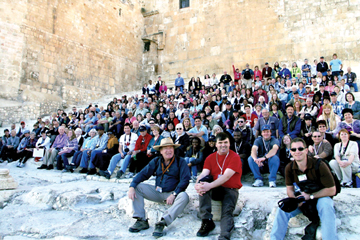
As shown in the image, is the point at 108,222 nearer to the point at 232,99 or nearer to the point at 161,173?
the point at 161,173

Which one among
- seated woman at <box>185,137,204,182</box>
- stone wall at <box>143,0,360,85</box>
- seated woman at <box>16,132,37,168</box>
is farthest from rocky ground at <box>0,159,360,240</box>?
stone wall at <box>143,0,360,85</box>

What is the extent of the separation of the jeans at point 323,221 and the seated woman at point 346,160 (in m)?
1.98

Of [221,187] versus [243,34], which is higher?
[243,34]

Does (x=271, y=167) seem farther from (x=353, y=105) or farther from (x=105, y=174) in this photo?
(x=105, y=174)

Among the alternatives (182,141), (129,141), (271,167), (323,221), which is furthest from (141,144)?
(323,221)

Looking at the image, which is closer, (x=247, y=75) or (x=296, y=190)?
(x=296, y=190)

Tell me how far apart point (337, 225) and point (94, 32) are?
51.0ft

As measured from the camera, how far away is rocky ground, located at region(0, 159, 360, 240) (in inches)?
116

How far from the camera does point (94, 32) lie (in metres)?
15.6

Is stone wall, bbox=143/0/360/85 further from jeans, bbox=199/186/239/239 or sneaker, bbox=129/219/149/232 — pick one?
sneaker, bbox=129/219/149/232

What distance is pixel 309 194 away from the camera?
8.95 ft

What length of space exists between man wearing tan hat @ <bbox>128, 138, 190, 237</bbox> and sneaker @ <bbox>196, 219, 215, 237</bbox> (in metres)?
0.32

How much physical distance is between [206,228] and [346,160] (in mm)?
2765

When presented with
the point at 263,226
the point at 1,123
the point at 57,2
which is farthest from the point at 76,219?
the point at 57,2
